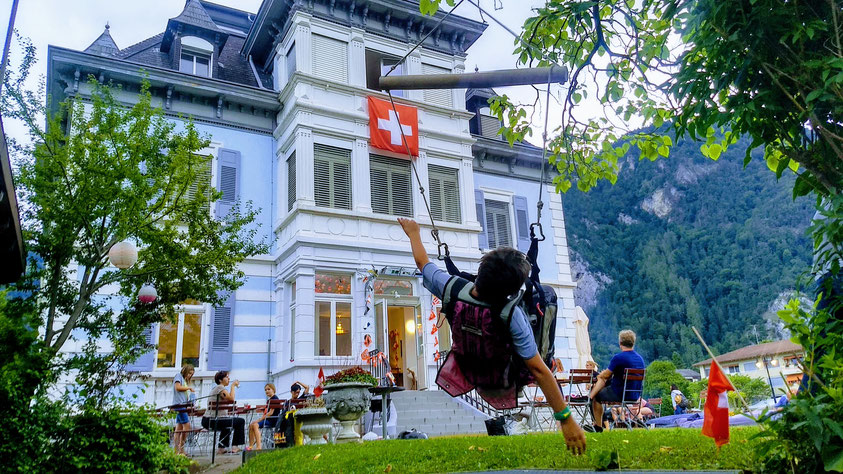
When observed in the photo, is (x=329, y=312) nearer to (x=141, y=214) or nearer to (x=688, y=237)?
(x=141, y=214)

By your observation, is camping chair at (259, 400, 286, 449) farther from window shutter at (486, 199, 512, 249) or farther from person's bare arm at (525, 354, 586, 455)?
window shutter at (486, 199, 512, 249)

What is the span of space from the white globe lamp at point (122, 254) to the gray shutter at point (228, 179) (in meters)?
6.89

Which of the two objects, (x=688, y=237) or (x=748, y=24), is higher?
(x=688, y=237)

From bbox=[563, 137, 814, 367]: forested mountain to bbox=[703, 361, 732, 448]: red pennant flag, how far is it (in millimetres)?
62723

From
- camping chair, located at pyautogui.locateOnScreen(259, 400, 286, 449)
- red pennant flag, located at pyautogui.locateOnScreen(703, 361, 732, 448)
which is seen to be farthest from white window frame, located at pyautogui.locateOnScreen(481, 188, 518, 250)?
red pennant flag, located at pyautogui.locateOnScreen(703, 361, 732, 448)

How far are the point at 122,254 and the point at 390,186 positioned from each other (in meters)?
8.92

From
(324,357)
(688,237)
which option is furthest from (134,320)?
(688,237)

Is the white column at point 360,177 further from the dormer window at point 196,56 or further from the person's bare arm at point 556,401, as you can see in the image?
the person's bare arm at point 556,401

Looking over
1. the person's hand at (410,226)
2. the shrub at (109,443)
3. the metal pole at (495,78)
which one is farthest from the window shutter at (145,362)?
the metal pole at (495,78)

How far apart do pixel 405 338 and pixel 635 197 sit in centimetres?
7912

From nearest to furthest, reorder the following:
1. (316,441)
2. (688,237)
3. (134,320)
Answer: (134,320), (316,441), (688,237)

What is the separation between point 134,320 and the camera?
802 centimetres

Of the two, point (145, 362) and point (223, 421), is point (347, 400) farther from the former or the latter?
point (145, 362)

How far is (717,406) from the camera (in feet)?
10.8
